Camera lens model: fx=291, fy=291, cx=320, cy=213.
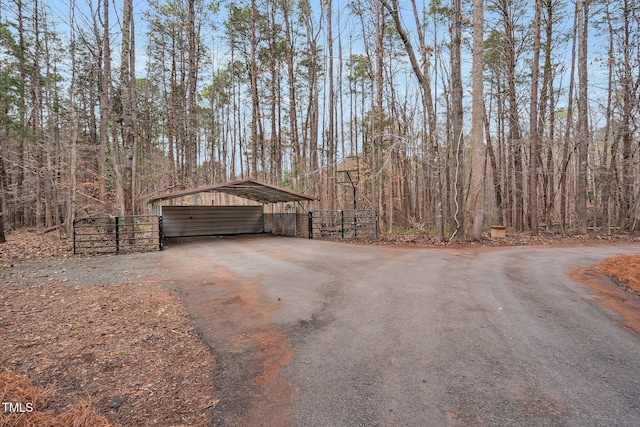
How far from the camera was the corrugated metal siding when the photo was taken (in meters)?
14.5

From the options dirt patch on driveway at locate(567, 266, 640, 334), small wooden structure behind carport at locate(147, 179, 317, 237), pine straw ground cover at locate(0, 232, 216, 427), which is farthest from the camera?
small wooden structure behind carport at locate(147, 179, 317, 237)

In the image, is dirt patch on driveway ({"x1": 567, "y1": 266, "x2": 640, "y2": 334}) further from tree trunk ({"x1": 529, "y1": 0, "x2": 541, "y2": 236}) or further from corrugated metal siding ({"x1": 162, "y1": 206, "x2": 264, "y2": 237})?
corrugated metal siding ({"x1": 162, "y1": 206, "x2": 264, "y2": 237})

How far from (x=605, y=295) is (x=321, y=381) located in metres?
4.51

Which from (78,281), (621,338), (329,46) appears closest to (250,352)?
(621,338)

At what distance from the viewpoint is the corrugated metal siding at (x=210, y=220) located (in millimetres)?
14492

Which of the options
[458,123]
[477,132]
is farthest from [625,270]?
[458,123]

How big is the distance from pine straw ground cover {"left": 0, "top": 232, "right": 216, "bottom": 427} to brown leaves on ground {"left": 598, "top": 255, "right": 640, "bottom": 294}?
615 cm

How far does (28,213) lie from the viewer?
805 inches

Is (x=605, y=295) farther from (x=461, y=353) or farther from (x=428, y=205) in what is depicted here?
(x=428, y=205)

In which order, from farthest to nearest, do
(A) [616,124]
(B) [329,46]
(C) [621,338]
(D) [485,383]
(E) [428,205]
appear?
(E) [428,205], (B) [329,46], (A) [616,124], (C) [621,338], (D) [485,383]

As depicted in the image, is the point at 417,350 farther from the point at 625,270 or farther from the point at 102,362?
the point at 625,270

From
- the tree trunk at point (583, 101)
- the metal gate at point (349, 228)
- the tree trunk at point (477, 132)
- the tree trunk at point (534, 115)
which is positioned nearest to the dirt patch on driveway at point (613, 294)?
the tree trunk at point (477, 132)

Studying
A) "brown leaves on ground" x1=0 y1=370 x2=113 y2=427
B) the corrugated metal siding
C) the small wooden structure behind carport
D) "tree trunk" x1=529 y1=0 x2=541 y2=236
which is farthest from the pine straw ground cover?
"tree trunk" x1=529 y1=0 x2=541 y2=236

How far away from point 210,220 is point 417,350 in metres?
14.3
